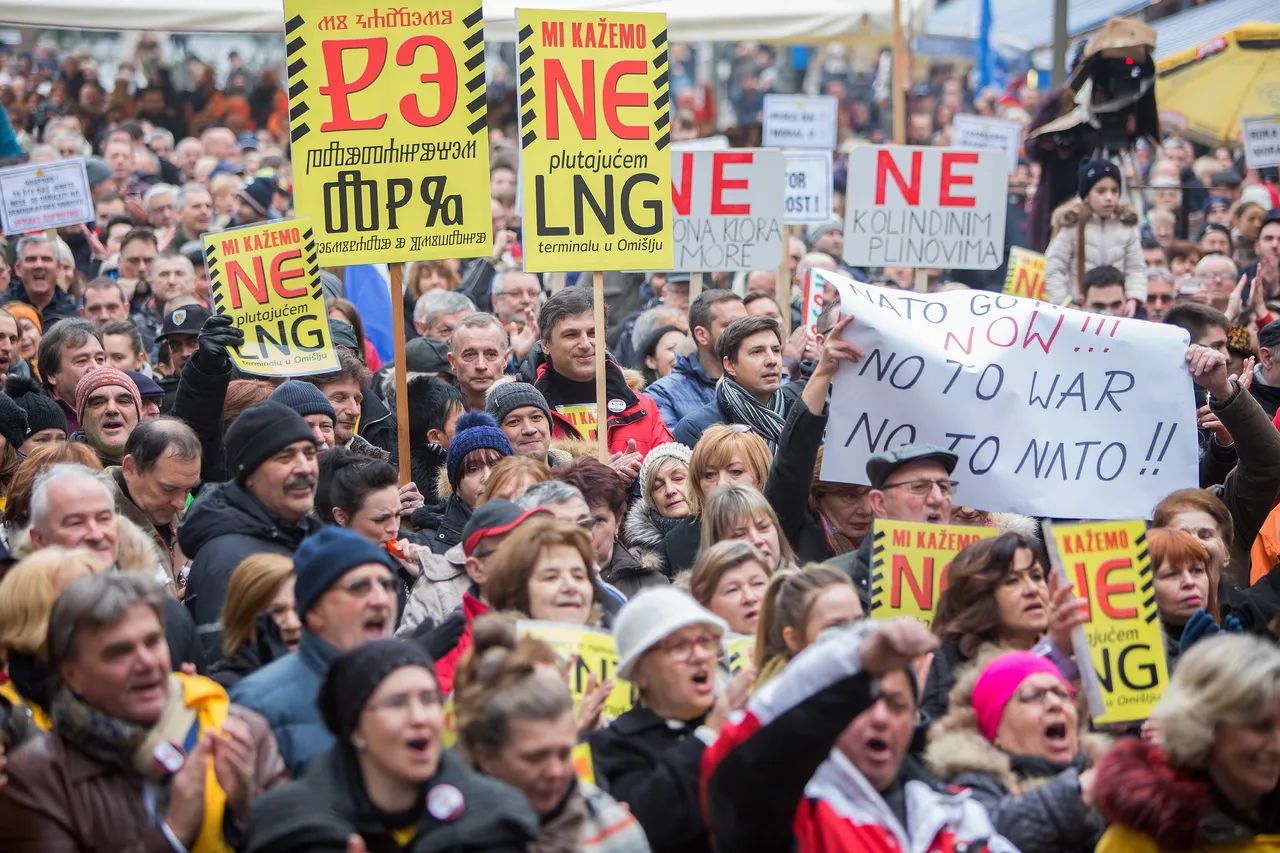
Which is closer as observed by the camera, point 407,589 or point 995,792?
point 995,792

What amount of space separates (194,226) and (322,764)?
1003 cm

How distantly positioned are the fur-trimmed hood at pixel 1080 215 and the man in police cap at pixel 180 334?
6.68 m

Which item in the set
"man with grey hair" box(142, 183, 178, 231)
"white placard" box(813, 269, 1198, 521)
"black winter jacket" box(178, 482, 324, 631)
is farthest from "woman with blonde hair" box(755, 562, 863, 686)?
"man with grey hair" box(142, 183, 178, 231)

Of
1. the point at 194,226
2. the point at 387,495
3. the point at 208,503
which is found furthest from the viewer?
the point at 194,226

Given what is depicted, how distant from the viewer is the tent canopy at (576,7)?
1490 centimetres

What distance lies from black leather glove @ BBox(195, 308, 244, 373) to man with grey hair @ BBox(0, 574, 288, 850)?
2.98 metres

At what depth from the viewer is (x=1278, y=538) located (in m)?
6.77

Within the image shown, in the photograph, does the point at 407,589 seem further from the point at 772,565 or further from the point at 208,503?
the point at 772,565

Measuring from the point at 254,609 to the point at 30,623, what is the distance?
73 centimetres

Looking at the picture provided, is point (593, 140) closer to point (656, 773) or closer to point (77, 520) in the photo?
point (77, 520)

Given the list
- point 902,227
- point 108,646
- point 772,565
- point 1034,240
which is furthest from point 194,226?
point 108,646

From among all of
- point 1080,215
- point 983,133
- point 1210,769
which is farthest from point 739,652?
point 983,133

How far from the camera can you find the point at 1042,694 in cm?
450

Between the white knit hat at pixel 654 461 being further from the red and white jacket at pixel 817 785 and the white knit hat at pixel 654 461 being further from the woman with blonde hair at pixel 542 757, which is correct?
the woman with blonde hair at pixel 542 757
